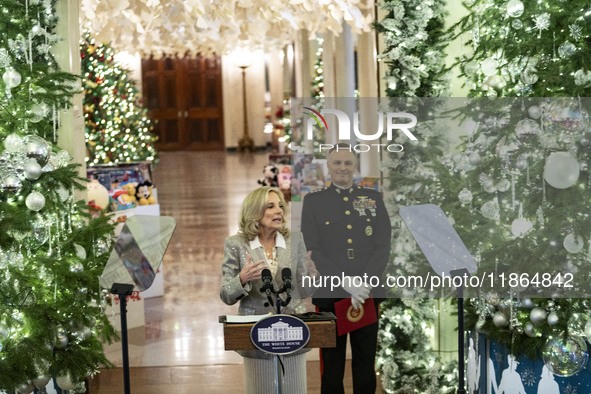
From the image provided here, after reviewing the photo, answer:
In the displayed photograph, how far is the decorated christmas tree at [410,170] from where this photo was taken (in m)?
6.24

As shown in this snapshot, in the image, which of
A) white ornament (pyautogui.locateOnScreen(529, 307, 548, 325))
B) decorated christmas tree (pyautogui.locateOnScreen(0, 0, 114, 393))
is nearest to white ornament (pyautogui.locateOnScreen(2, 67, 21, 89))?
decorated christmas tree (pyautogui.locateOnScreen(0, 0, 114, 393))

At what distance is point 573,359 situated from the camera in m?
5.23

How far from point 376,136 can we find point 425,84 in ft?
3.25

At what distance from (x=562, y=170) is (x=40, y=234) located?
2.55 meters

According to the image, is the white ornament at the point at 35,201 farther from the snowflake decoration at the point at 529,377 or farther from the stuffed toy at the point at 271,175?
the stuffed toy at the point at 271,175

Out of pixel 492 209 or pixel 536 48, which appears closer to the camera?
pixel 536 48

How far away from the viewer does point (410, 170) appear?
20.5ft

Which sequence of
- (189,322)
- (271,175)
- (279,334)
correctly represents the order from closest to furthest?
(279,334) < (189,322) < (271,175)

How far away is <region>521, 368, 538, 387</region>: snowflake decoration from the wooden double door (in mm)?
26940

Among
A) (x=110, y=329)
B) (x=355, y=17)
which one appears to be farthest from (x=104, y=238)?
(x=355, y=17)

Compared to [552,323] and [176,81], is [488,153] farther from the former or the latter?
[176,81]

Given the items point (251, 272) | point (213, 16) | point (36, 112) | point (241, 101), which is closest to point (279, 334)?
point (251, 272)

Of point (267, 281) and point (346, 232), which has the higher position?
point (346, 232)

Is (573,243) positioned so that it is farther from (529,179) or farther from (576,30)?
(576,30)
